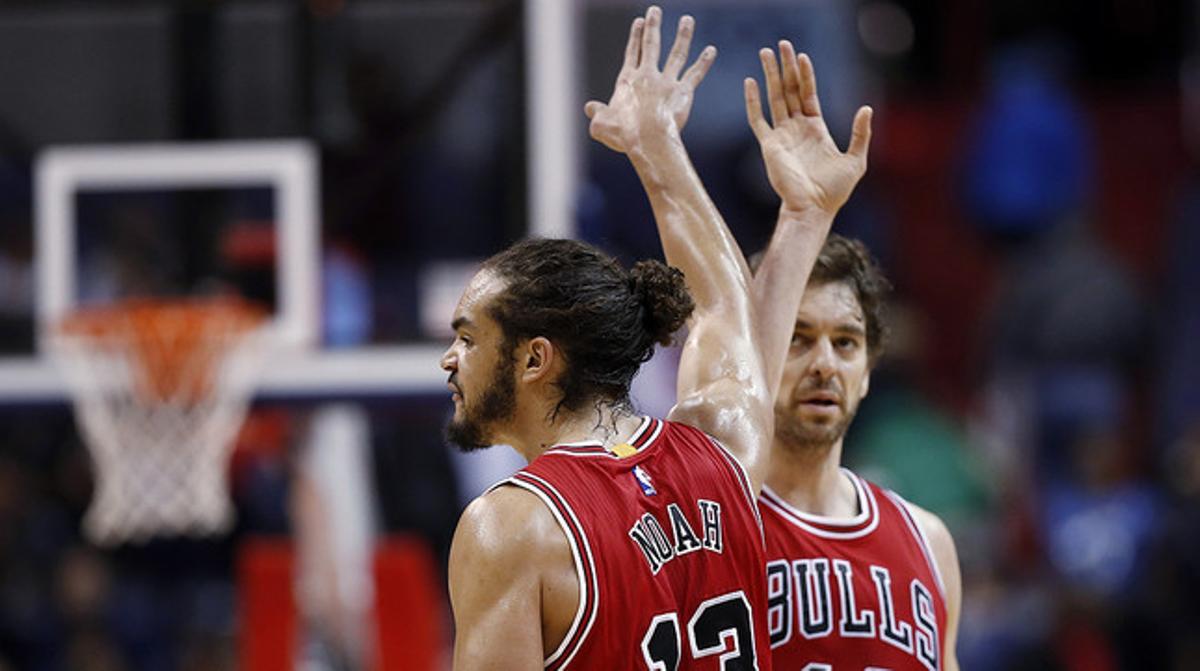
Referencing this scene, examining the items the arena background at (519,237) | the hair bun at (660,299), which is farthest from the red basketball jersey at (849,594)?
the arena background at (519,237)

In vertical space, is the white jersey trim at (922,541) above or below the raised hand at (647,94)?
below

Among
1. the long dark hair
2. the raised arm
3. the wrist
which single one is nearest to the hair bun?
the long dark hair

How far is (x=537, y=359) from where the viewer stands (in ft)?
10.4

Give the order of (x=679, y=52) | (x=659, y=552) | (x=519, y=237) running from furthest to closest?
(x=519, y=237) → (x=679, y=52) → (x=659, y=552)

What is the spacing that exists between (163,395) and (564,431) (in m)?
3.72

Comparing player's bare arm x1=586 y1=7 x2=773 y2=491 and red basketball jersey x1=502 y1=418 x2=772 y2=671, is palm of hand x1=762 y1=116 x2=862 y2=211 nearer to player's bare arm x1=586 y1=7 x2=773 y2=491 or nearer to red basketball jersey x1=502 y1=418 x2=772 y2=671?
player's bare arm x1=586 y1=7 x2=773 y2=491

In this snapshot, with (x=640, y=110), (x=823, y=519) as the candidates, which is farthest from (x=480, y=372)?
(x=823, y=519)

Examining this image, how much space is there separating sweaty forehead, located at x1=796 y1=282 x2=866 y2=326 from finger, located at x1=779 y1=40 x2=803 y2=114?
389mm

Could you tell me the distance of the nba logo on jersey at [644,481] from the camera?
3113mm

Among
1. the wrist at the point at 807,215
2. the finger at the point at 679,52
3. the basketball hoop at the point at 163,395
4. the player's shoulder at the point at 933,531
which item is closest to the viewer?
the wrist at the point at 807,215

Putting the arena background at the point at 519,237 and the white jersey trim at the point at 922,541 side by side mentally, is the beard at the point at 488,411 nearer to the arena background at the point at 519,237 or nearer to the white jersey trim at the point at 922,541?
the white jersey trim at the point at 922,541

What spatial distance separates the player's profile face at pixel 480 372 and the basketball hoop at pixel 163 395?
3.52m

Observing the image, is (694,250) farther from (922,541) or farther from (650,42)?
(922,541)

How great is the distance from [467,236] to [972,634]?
342cm
